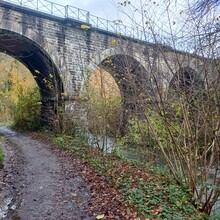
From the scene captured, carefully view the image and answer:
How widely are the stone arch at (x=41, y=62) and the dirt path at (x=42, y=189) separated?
3.89 metres

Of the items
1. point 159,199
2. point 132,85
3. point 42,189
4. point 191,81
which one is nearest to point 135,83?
point 132,85

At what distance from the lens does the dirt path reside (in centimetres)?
365

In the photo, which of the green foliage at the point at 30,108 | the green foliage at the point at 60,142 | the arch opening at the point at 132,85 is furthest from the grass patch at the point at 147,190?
the green foliage at the point at 30,108

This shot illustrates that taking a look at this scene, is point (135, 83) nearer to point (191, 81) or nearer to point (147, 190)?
point (191, 81)

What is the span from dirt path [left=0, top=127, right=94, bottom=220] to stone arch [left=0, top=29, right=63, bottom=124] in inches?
153

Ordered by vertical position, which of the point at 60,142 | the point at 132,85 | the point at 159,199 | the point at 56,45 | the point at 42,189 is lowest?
the point at 42,189

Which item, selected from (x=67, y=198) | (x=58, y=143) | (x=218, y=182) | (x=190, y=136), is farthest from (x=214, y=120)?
(x=58, y=143)

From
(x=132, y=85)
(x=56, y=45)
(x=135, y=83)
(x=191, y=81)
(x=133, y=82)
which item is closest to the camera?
(x=191, y=81)

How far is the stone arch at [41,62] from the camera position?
10.1 meters

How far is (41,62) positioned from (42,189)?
27.7 ft

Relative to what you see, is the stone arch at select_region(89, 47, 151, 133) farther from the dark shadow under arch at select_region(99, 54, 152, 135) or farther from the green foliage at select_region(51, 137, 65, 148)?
the green foliage at select_region(51, 137, 65, 148)

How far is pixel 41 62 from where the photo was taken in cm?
1182

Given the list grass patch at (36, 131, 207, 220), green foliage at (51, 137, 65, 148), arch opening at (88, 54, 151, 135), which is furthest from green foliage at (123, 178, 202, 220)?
green foliage at (51, 137, 65, 148)

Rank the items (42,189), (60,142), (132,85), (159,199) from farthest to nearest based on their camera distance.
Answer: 1. (60,142)
2. (132,85)
3. (42,189)
4. (159,199)
